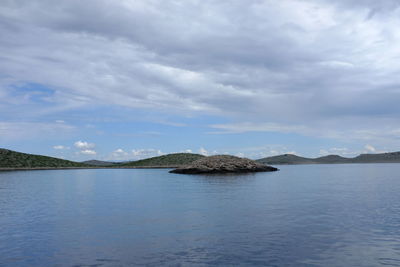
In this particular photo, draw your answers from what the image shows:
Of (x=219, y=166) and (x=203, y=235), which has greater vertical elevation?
(x=219, y=166)

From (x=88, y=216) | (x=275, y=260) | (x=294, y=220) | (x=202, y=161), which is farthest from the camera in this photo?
(x=202, y=161)

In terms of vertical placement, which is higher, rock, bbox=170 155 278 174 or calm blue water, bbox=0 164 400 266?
rock, bbox=170 155 278 174

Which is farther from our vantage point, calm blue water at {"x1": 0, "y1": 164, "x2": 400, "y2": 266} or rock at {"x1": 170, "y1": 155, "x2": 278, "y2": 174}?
rock at {"x1": 170, "y1": 155, "x2": 278, "y2": 174}

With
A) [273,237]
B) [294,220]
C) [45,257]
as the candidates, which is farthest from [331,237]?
[45,257]

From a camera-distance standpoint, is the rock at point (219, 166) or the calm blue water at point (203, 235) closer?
the calm blue water at point (203, 235)

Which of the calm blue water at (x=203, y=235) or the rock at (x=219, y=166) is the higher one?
the rock at (x=219, y=166)

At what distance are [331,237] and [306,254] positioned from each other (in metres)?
5.31

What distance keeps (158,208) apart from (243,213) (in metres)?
11.1

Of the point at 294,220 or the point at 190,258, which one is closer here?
the point at 190,258

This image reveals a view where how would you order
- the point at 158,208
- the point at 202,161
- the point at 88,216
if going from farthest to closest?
the point at 202,161
the point at 158,208
the point at 88,216

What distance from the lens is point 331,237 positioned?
2512 cm

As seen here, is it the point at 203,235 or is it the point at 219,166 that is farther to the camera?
the point at 219,166

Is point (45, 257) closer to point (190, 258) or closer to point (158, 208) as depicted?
point (190, 258)

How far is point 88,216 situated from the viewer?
35.7 metres
